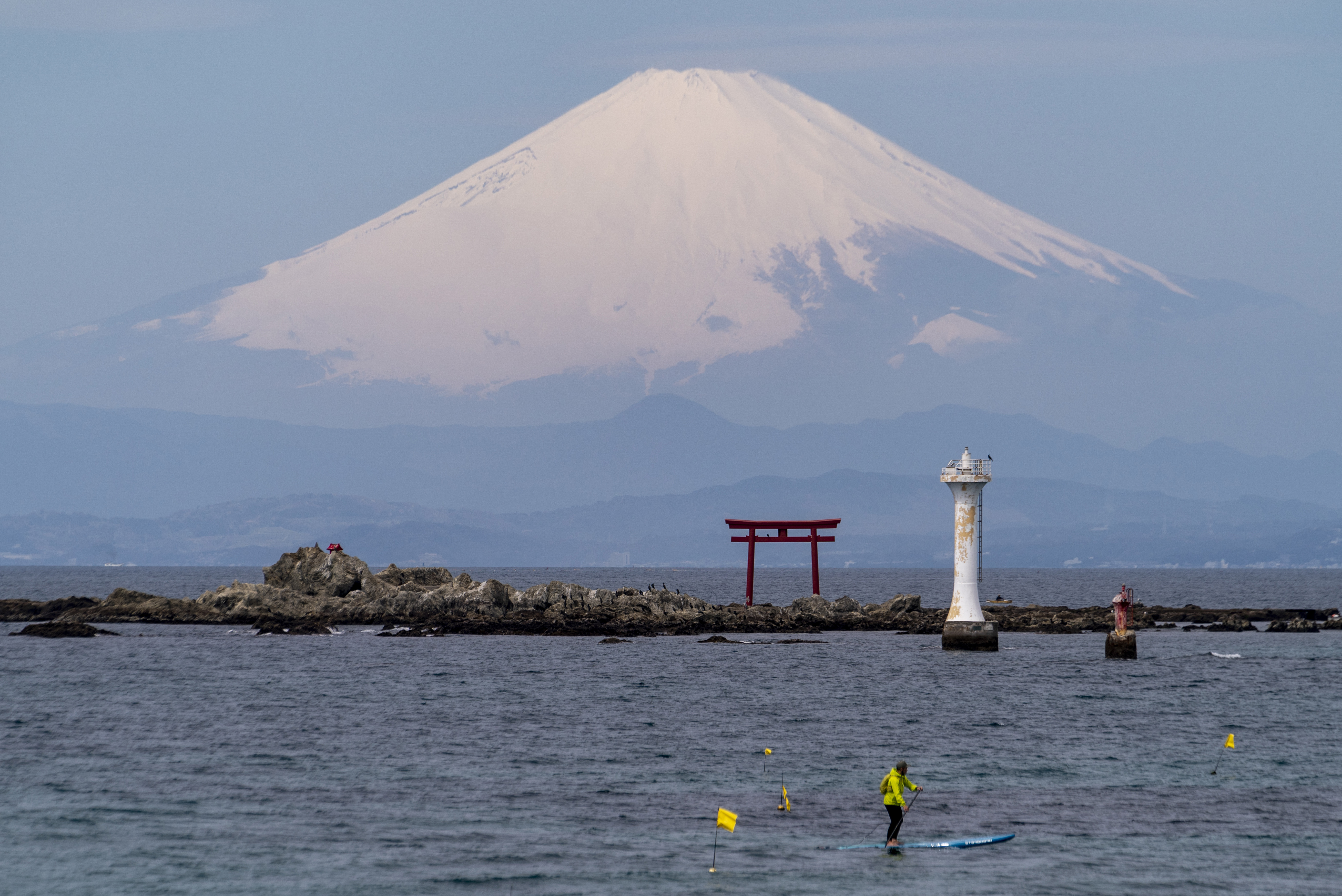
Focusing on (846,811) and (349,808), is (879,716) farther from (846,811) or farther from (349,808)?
(349,808)

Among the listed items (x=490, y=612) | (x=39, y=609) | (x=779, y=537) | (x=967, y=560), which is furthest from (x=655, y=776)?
(x=39, y=609)

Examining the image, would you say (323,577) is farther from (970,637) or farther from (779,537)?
(970,637)

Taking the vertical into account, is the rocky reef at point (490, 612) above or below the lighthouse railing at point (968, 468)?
below

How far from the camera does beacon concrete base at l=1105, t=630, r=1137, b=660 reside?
208ft

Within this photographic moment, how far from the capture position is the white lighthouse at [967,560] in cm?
5947

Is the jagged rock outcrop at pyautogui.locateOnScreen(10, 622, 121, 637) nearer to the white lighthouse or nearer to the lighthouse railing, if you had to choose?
the white lighthouse

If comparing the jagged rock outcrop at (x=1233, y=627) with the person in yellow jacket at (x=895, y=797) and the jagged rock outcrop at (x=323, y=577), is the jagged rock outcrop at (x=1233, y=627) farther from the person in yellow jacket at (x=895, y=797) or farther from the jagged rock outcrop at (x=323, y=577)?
the person in yellow jacket at (x=895, y=797)

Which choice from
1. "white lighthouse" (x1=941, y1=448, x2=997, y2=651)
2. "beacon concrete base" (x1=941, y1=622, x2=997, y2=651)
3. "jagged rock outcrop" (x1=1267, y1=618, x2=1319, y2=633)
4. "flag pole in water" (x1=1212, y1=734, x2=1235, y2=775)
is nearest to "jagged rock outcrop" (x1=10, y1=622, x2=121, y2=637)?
"beacon concrete base" (x1=941, y1=622, x2=997, y2=651)

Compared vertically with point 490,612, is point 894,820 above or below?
below

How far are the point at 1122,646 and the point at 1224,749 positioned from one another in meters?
25.3

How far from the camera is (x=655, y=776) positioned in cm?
3450

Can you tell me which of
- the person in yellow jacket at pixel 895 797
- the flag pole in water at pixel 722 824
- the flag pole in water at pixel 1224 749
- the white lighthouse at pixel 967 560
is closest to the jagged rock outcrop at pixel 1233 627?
the white lighthouse at pixel 967 560

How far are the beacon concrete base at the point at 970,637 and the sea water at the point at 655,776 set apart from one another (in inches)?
44.3

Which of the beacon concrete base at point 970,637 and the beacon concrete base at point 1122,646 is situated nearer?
the beacon concrete base at point 970,637
